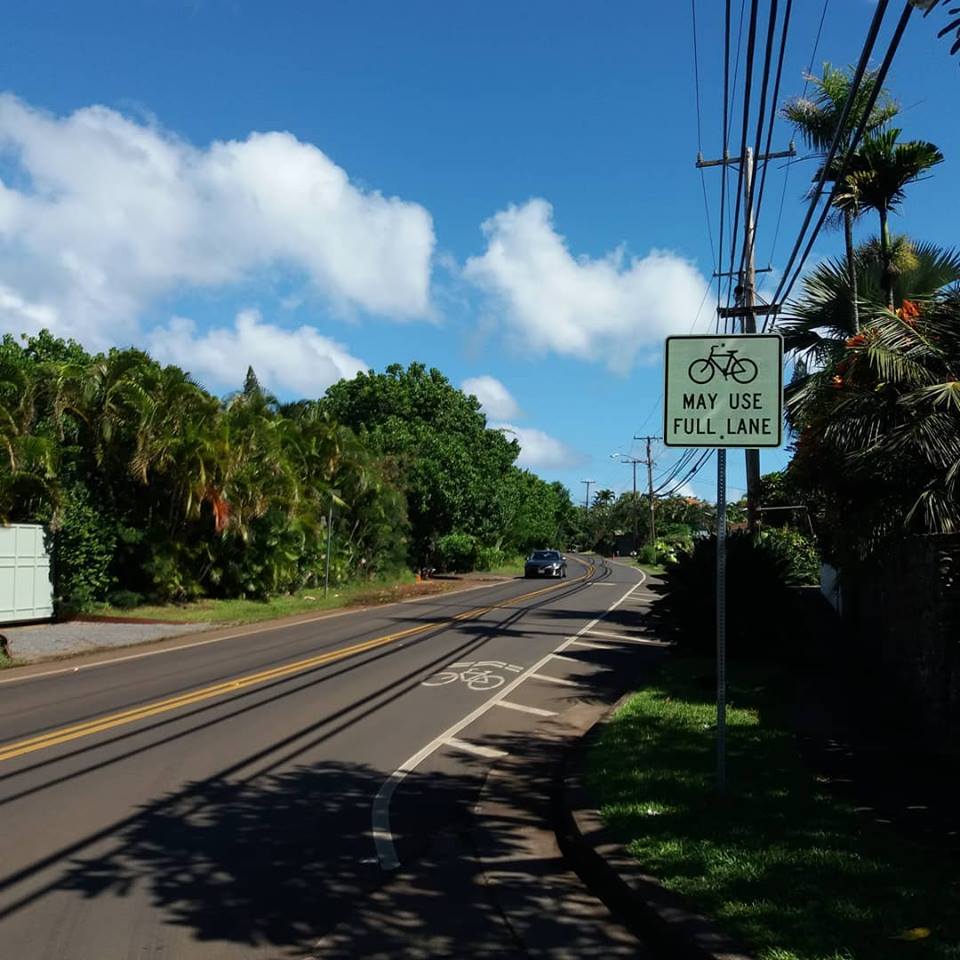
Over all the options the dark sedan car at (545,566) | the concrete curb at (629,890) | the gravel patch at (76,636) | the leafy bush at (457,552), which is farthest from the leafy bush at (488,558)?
the concrete curb at (629,890)

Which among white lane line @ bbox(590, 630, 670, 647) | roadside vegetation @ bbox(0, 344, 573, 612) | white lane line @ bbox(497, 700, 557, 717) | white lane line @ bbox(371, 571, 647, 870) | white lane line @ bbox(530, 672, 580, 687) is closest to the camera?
white lane line @ bbox(371, 571, 647, 870)

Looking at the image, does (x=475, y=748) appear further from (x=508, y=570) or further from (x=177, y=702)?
(x=508, y=570)

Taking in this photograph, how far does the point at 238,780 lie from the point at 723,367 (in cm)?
506

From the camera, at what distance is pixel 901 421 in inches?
427

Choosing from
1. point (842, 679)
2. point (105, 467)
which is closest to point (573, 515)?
point (105, 467)

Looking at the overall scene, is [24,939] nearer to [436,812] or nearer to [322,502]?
[436,812]

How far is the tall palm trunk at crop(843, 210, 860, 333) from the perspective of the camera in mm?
15203

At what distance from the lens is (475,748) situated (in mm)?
9242

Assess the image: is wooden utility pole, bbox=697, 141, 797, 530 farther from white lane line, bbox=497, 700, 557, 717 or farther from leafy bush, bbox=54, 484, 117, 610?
leafy bush, bbox=54, 484, 117, 610

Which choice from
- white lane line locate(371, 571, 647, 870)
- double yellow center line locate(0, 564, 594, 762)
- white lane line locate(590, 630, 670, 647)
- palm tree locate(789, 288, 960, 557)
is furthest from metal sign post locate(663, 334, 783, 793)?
white lane line locate(590, 630, 670, 647)

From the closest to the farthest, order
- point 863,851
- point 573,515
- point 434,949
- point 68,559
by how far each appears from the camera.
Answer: point 434,949, point 863,851, point 68,559, point 573,515

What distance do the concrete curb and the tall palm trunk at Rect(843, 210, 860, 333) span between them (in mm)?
10644

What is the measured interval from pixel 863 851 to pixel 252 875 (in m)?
3.55

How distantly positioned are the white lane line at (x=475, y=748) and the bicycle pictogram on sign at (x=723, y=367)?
4157mm
